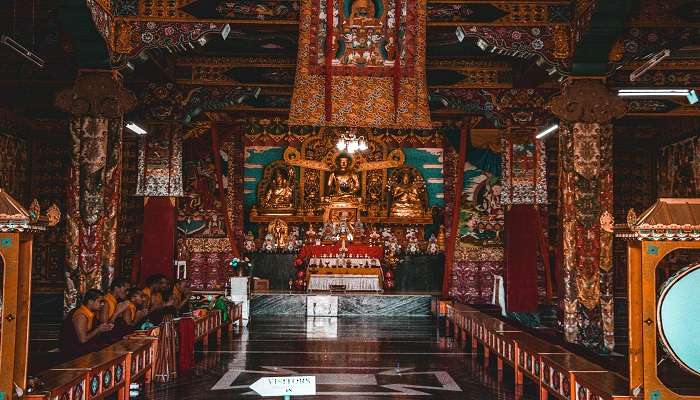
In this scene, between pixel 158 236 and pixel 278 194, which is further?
pixel 278 194

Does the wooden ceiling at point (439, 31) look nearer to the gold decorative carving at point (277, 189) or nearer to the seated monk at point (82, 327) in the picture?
the seated monk at point (82, 327)

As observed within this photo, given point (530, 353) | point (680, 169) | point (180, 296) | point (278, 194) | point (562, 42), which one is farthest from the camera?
point (278, 194)

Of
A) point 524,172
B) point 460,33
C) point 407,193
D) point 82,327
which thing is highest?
point 460,33

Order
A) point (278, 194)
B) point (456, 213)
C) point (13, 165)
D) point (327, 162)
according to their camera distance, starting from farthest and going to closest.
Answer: point (327, 162)
point (278, 194)
point (456, 213)
point (13, 165)

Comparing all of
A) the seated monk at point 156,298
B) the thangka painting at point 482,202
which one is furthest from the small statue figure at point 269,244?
the seated monk at point 156,298

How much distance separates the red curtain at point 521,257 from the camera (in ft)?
49.9

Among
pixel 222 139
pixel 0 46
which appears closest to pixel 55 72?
pixel 0 46

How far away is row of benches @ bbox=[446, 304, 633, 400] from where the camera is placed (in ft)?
18.8

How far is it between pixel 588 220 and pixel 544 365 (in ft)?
13.0

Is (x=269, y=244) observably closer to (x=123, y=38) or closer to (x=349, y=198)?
(x=349, y=198)

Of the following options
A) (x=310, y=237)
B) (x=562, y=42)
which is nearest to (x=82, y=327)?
(x=562, y=42)

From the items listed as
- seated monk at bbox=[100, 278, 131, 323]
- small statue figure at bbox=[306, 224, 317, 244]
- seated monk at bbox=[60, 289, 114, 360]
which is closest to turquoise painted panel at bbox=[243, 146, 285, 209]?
small statue figure at bbox=[306, 224, 317, 244]

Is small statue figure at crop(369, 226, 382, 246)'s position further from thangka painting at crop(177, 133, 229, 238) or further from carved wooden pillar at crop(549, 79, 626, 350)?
carved wooden pillar at crop(549, 79, 626, 350)

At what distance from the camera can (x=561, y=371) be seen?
6520 millimetres
